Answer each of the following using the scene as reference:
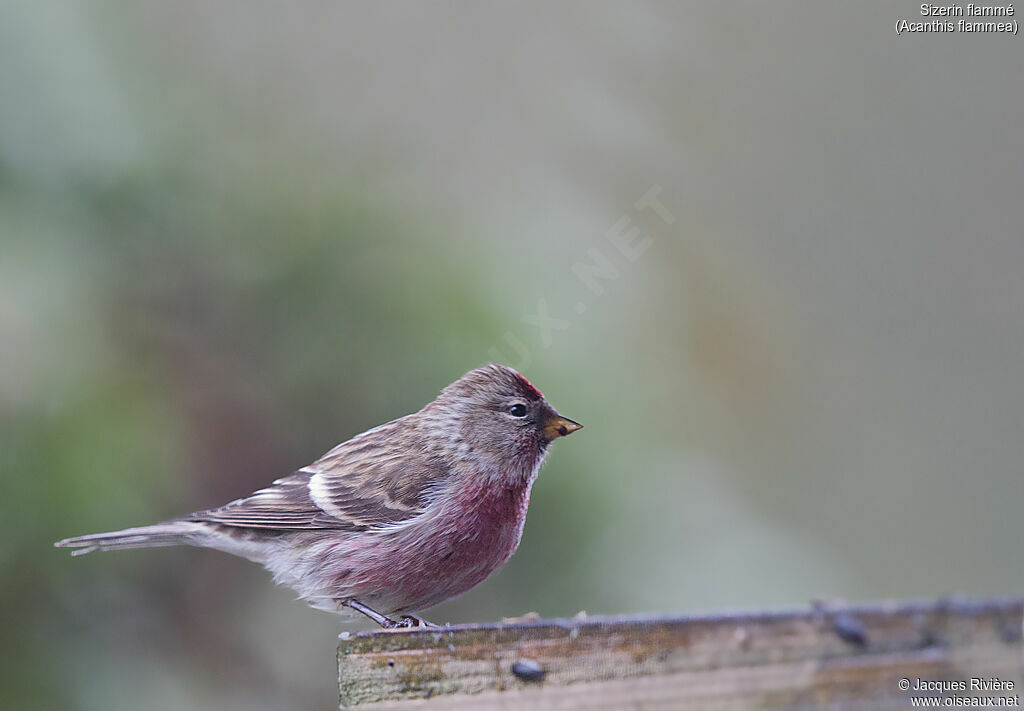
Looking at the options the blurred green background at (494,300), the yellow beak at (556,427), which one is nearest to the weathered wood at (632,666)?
the yellow beak at (556,427)

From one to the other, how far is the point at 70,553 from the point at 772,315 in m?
3.50

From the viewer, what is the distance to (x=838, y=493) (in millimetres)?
5453

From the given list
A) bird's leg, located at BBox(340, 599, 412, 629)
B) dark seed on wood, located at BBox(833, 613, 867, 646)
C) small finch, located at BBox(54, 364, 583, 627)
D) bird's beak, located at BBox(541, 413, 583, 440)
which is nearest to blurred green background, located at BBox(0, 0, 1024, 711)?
small finch, located at BBox(54, 364, 583, 627)

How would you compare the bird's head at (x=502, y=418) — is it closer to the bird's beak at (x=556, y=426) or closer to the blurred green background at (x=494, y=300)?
the bird's beak at (x=556, y=426)

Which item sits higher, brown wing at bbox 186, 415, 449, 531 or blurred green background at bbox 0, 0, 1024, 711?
blurred green background at bbox 0, 0, 1024, 711

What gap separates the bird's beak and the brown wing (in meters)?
0.29

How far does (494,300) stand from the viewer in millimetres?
3521

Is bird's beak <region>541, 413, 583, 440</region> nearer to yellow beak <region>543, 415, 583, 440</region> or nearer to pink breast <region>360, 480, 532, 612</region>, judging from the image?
yellow beak <region>543, 415, 583, 440</region>

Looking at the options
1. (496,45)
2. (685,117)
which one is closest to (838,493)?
(685,117)

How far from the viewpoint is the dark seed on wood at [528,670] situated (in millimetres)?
1907

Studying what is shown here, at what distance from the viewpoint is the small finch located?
246 cm

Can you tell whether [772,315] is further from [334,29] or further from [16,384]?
[16,384]

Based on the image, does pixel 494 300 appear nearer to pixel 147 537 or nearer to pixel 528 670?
pixel 147 537

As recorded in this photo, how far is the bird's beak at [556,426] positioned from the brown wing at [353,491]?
0.94 feet
